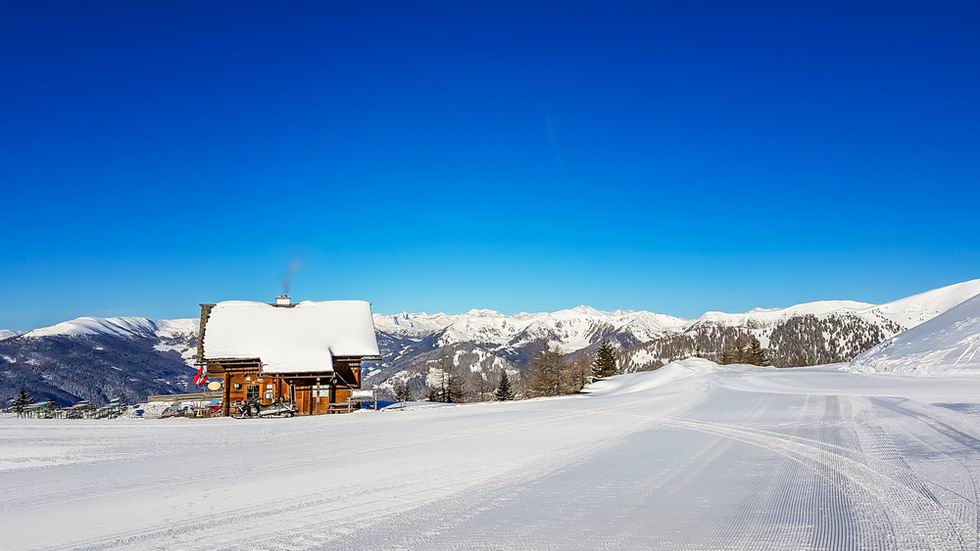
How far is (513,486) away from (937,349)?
129 ft

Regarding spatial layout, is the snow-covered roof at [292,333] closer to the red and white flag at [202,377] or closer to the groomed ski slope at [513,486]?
the red and white flag at [202,377]

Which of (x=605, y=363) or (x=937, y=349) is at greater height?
(x=605, y=363)

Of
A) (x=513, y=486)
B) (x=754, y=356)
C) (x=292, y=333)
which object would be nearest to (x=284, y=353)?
(x=292, y=333)

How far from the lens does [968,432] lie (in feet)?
45.2

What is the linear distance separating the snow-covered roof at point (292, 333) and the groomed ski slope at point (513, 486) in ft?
48.9

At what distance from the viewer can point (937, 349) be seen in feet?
123

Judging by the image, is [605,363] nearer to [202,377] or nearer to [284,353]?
[284,353]

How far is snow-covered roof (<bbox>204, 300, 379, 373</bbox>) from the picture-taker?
111ft

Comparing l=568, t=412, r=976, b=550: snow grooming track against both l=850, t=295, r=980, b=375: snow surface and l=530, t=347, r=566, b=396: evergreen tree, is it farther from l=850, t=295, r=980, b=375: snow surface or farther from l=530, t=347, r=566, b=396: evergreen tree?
l=530, t=347, r=566, b=396: evergreen tree

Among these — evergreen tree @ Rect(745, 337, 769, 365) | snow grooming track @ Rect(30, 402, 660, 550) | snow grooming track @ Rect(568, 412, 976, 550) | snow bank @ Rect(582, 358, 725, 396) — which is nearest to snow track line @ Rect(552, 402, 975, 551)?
snow grooming track @ Rect(568, 412, 976, 550)

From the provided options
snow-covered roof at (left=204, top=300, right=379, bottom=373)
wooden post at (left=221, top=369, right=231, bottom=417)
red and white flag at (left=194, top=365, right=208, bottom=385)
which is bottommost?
wooden post at (left=221, top=369, right=231, bottom=417)

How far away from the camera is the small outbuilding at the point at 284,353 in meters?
33.8

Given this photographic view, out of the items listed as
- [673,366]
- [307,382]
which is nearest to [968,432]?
[307,382]

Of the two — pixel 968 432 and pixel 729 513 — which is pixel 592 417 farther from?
pixel 729 513
